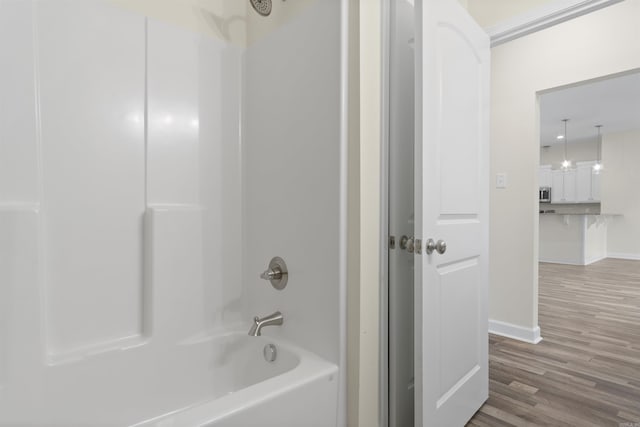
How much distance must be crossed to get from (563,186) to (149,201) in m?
8.55

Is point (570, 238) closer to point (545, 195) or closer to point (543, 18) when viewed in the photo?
point (545, 195)

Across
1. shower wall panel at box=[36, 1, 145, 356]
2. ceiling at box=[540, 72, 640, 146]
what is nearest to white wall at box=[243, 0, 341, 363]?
shower wall panel at box=[36, 1, 145, 356]

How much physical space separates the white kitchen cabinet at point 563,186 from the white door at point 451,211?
7197 millimetres

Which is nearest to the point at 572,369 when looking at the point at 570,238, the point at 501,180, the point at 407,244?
the point at 501,180

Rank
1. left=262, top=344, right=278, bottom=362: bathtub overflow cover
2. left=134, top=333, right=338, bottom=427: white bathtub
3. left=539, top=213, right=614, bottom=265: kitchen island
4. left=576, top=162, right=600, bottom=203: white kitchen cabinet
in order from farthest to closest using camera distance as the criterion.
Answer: left=576, top=162, right=600, bottom=203: white kitchen cabinet → left=539, top=213, right=614, bottom=265: kitchen island → left=262, top=344, right=278, bottom=362: bathtub overflow cover → left=134, top=333, right=338, bottom=427: white bathtub

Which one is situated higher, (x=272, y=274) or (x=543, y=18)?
(x=543, y=18)

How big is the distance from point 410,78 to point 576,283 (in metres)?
4.70

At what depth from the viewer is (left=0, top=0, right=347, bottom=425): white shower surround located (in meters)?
1.20

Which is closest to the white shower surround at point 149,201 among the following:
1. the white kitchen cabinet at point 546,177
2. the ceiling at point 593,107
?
the ceiling at point 593,107

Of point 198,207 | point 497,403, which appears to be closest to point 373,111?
point 198,207

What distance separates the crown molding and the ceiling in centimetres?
202

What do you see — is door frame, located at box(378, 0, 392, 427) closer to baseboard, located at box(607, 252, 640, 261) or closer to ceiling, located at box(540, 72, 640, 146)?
ceiling, located at box(540, 72, 640, 146)

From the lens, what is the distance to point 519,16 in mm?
1871

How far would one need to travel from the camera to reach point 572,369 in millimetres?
2201
